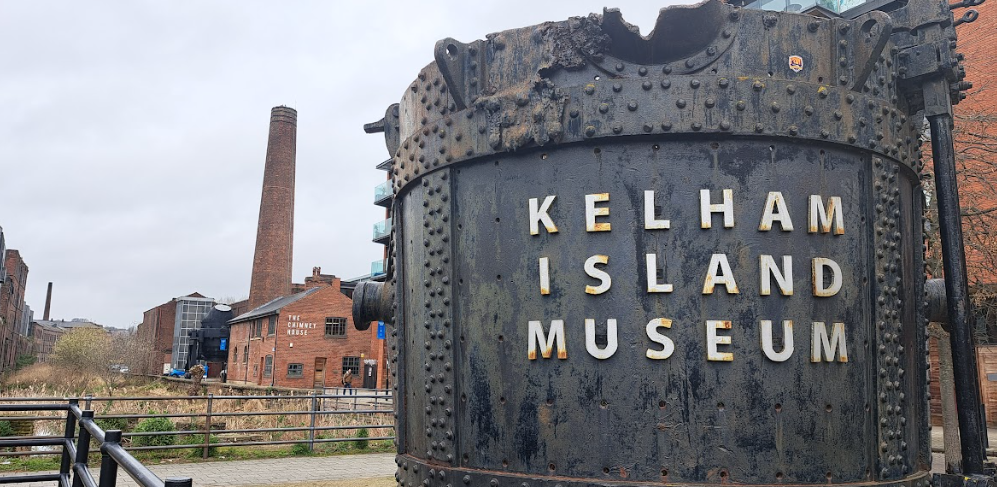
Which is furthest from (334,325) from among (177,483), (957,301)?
(177,483)

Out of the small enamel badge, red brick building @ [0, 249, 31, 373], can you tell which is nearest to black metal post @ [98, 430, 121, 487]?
the small enamel badge

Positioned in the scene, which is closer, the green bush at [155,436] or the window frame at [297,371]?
the green bush at [155,436]

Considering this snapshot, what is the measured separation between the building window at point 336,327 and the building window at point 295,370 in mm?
2480

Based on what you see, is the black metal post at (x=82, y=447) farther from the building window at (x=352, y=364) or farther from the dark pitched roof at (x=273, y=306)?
the building window at (x=352, y=364)

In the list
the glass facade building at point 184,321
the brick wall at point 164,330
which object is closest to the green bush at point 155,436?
the glass facade building at point 184,321

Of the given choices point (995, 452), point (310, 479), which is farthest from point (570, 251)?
point (995, 452)

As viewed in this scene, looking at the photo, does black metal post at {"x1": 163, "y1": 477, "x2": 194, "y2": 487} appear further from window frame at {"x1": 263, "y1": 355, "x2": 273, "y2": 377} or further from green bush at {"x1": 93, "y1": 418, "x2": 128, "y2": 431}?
window frame at {"x1": 263, "y1": 355, "x2": 273, "y2": 377}

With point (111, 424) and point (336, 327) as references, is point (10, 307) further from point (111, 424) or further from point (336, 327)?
point (111, 424)

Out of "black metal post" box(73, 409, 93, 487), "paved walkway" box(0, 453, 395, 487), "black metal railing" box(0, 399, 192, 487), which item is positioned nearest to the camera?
"black metal railing" box(0, 399, 192, 487)

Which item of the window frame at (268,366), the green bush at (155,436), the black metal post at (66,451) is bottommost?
the green bush at (155,436)

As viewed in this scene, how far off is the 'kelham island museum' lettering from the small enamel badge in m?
0.60

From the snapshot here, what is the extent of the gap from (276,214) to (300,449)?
3535cm

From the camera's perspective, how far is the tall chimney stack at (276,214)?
4697cm

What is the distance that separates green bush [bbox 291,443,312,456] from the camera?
13.4 m
